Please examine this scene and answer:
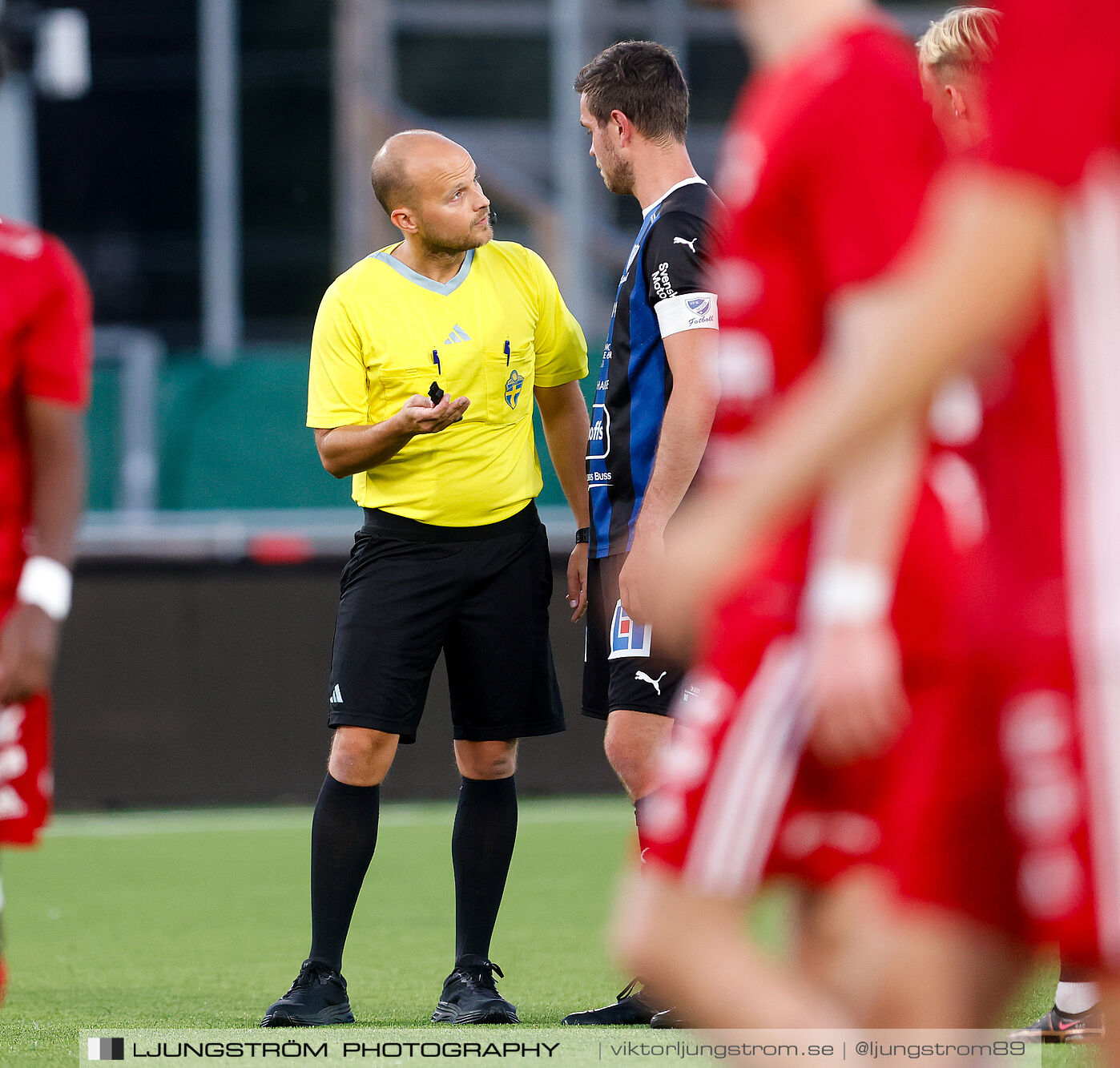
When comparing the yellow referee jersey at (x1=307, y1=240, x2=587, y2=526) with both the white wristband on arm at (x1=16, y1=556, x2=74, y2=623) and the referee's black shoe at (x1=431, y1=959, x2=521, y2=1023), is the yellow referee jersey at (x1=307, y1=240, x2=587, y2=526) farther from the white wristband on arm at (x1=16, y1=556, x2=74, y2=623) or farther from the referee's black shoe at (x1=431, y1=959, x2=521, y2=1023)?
the white wristband on arm at (x1=16, y1=556, x2=74, y2=623)

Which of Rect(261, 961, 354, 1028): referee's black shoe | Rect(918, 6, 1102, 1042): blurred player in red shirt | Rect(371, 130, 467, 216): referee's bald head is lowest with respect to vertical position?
Rect(261, 961, 354, 1028): referee's black shoe

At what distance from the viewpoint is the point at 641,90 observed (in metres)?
4.67

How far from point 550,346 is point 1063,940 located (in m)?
3.53

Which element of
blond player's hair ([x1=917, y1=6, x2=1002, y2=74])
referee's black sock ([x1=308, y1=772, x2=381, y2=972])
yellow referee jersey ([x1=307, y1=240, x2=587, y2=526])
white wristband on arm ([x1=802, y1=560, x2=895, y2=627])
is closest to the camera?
white wristband on arm ([x1=802, y1=560, x2=895, y2=627])

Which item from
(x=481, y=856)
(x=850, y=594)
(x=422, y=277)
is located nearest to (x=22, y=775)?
(x=850, y=594)

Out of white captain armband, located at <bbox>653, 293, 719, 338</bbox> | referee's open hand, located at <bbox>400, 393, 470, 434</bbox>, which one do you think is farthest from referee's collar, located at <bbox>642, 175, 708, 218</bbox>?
referee's open hand, located at <bbox>400, 393, 470, 434</bbox>

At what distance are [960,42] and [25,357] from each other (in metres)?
2.17

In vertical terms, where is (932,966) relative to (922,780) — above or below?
Answer: below

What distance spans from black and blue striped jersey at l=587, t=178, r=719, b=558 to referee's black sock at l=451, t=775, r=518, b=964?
2.28ft

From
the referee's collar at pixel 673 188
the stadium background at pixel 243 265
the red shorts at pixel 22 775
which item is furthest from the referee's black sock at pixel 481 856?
the stadium background at pixel 243 265

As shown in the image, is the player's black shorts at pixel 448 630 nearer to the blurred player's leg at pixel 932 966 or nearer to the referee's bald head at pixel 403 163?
the referee's bald head at pixel 403 163

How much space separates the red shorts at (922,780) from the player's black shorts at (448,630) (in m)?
2.54

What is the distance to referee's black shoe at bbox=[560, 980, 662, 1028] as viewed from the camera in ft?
14.9

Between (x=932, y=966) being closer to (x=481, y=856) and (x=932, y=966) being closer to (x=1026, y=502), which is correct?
(x=1026, y=502)
